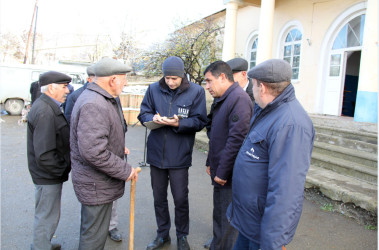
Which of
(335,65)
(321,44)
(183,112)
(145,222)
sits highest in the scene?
(321,44)

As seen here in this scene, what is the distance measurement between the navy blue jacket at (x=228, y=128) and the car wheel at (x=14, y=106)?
50.8 feet

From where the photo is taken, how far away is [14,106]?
15.1 m

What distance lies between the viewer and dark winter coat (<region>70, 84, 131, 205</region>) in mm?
2178

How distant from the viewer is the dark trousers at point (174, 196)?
320 cm

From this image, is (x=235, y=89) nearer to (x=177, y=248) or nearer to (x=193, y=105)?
(x=193, y=105)

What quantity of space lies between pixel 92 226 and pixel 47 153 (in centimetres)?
82

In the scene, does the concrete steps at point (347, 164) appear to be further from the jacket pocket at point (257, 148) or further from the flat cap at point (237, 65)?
the jacket pocket at point (257, 148)

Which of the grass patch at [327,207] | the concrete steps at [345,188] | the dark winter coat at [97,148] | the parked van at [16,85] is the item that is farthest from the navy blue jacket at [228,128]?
the parked van at [16,85]

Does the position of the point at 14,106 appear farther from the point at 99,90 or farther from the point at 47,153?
the point at 99,90

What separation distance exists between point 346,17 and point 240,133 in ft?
26.5

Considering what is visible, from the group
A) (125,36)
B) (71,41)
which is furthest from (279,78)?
(71,41)

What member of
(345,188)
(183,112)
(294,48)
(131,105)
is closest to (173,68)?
(183,112)

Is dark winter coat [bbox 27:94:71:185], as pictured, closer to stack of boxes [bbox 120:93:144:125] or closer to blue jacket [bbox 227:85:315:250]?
blue jacket [bbox 227:85:315:250]

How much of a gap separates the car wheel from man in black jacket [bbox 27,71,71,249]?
14.6 metres
